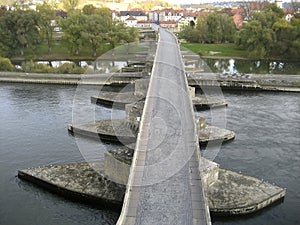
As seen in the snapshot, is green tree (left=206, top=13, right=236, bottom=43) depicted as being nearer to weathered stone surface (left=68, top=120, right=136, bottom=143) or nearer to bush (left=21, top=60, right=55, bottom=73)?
bush (left=21, top=60, right=55, bottom=73)

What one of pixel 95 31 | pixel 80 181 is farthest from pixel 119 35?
pixel 80 181

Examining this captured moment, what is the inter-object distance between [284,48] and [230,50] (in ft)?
26.8

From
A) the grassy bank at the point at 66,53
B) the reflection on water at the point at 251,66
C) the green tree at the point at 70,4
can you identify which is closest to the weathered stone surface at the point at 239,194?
the reflection on water at the point at 251,66

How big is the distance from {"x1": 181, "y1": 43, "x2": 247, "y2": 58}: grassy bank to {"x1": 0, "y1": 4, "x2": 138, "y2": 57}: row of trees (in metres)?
9.01

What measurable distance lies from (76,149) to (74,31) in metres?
29.4

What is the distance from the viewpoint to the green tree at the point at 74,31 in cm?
4503

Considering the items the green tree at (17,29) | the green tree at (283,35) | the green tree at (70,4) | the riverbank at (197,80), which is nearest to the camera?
the riverbank at (197,80)

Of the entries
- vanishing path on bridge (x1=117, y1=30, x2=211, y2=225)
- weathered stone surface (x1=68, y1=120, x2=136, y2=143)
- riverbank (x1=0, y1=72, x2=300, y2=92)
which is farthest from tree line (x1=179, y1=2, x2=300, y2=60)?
vanishing path on bridge (x1=117, y1=30, x2=211, y2=225)

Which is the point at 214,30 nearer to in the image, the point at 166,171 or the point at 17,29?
the point at 17,29

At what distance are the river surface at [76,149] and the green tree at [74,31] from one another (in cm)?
1588

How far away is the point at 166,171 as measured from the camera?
36.2 feet

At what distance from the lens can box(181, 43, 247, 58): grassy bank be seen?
48031mm

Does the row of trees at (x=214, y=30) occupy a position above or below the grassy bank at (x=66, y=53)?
above

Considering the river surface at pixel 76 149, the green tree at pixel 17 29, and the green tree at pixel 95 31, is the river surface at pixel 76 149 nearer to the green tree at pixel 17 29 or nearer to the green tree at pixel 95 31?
the green tree at pixel 95 31
